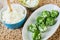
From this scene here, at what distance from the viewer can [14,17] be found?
93cm

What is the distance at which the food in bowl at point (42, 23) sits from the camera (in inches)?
33.8

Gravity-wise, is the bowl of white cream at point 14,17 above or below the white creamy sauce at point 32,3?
below

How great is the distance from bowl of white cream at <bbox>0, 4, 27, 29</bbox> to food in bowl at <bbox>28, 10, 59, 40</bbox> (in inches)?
2.7

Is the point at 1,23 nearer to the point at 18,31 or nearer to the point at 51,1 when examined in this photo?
the point at 18,31

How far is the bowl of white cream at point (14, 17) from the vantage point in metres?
0.92

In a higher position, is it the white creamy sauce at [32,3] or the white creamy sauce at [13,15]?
the white creamy sauce at [32,3]

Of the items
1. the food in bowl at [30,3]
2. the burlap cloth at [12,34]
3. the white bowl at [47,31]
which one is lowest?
the burlap cloth at [12,34]

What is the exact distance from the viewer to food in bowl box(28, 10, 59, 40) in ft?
2.82

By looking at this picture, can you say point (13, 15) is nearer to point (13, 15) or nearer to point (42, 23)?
point (13, 15)

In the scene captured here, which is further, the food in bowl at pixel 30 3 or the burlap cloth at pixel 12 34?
the food in bowl at pixel 30 3

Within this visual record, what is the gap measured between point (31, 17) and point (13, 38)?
0.50 ft

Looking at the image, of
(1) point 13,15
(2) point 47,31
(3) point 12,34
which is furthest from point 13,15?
(2) point 47,31

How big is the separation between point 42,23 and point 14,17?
16cm

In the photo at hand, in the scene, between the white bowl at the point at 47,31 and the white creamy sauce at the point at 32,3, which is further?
the white creamy sauce at the point at 32,3
